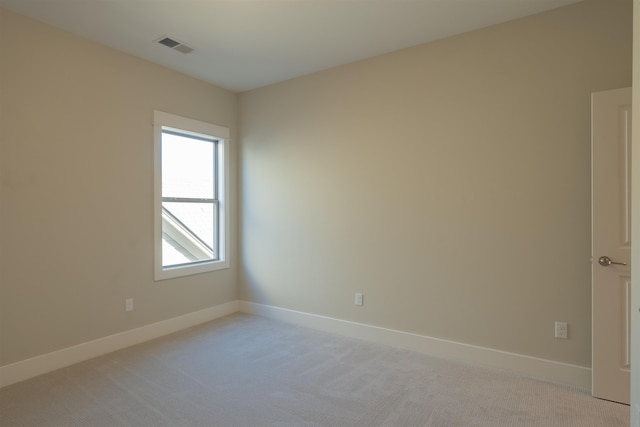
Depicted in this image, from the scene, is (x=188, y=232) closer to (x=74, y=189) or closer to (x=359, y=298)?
(x=74, y=189)

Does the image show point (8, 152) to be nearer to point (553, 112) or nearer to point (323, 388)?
point (323, 388)

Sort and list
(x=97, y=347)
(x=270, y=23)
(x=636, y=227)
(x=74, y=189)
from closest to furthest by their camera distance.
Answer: (x=636, y=227)
(x=270, y=23)
(x=74, y=189)
(x=97, y=347)

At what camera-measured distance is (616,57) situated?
7.97 ft

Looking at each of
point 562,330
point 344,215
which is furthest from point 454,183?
point 562,330

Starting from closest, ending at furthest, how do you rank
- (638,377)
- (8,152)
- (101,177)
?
(638,377)
(8,152)
(101,177)

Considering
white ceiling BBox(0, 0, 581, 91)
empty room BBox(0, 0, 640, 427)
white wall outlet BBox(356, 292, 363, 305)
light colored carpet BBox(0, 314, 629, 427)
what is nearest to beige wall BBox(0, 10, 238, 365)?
empty room BBox(0, 0, 640, 427)

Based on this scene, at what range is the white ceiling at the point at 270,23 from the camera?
8.38 feet

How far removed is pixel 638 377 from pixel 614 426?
706 millimetres

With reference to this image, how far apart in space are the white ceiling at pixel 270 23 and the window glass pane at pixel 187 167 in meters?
0.87

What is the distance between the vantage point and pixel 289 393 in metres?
2.44

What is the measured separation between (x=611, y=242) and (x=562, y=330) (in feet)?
2.46

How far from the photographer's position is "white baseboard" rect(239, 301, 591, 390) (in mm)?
2592

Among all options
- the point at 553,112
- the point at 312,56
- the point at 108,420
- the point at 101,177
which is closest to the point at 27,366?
the point at 108,420

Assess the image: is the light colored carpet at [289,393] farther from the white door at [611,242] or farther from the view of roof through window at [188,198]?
the view of roof through window at [188,198]
